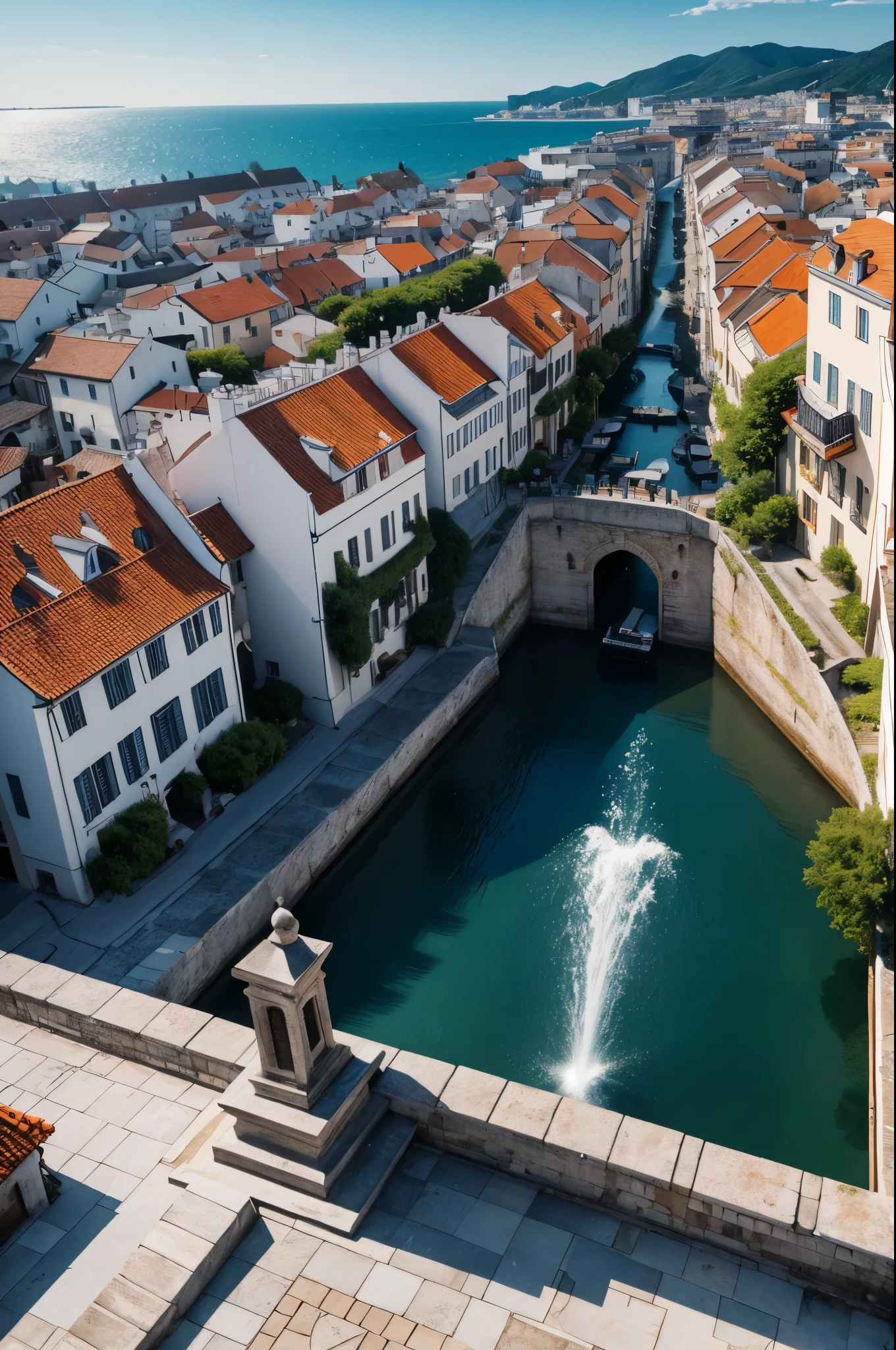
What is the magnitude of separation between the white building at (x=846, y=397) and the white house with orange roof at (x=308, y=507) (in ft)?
57.1

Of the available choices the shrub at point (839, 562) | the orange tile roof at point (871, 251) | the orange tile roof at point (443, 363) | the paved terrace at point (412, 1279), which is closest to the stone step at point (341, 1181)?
the paved terrace at point (412, 1279)

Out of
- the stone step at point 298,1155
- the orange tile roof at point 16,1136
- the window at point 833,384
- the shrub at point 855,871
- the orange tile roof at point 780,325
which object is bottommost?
the shrub at point 855,871

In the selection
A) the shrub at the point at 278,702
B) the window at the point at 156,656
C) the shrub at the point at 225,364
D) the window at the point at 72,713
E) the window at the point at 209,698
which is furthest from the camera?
the shrub at the point at 225,364

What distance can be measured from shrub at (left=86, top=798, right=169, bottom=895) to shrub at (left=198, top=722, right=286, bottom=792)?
3.24m

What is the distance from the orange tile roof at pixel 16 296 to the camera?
3374 inches

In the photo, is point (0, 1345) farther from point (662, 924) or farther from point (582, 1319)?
point (662, 924)

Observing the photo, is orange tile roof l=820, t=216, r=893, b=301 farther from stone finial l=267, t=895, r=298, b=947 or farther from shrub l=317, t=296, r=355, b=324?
shrub l=317, t=296, r=355, b=324

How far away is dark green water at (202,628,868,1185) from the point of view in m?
30.9

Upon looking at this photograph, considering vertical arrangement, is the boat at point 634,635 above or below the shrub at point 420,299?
below

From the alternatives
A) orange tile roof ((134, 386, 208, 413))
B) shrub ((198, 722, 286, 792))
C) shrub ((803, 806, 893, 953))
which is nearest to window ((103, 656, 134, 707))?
shrub ((198, 722, 286, 792))

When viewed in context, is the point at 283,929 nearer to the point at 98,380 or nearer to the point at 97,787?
the point at 97,787

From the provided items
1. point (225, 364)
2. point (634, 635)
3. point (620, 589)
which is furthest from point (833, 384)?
point (225, 364)

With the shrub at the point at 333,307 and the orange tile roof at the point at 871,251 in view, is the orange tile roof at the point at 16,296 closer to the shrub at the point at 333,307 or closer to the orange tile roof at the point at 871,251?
the shrub at the point at 333,307

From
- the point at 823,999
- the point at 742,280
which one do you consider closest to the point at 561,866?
the point at 823,999
